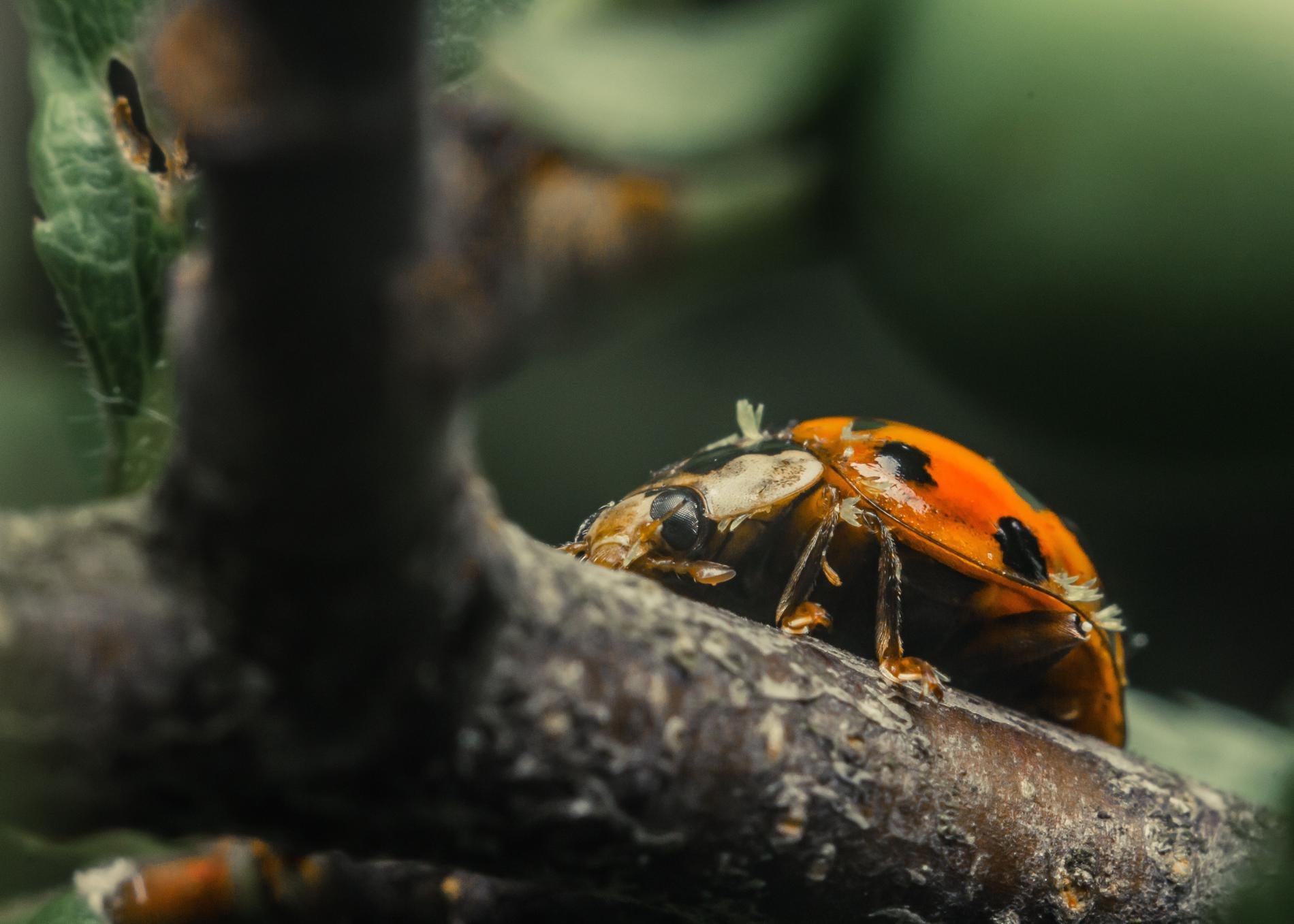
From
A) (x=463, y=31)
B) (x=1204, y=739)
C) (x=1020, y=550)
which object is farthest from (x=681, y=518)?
(x=1204, y=739)

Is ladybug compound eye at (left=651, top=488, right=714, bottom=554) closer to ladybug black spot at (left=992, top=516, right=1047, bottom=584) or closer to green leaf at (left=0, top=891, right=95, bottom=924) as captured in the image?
ladybug black spot at (left=992, top=516, right=1047, bottom=584)

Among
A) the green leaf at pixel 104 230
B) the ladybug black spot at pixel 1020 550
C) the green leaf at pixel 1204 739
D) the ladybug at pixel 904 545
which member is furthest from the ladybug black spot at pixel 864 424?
the green leaf at pixel 104 230

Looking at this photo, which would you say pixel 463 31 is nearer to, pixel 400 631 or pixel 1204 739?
pixel 400 631

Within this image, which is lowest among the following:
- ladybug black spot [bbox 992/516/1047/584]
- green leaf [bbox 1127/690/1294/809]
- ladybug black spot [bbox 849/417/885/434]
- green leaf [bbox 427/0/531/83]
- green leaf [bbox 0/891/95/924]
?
green leaf [bbox 1127/690/1294/809]

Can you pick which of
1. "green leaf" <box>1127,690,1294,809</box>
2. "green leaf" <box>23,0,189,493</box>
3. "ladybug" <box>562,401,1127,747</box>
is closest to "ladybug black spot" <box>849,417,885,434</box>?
"ladybug" <box>562,401,1127,747</box>

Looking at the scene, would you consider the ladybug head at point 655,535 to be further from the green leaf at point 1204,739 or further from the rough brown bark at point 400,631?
the green leaf at point 1204,739

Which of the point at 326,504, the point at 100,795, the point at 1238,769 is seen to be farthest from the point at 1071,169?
the point at 1238,769

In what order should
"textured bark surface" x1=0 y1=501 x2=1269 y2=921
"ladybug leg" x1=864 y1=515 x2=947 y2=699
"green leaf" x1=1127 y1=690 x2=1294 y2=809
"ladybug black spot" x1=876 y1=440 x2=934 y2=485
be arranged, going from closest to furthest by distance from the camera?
"textured bark surface" x1=0 y1=501 x2=1269 y2=921 → "ladybug leg" x1=864 y1=515 x2=947 y2=699 → "ladybug black spot" x1=876 y1=440 x2=934 y2=485 → "green leaf" x1=1127 y1=690 x2=1294 y2=809
